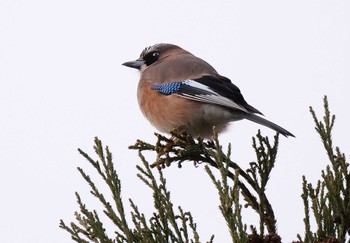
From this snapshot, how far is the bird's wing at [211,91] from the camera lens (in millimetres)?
5453

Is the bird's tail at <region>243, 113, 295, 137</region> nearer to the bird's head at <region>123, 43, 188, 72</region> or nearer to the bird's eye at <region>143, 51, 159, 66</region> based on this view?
the bird's head at <region>123, 43, 188, 72</region>

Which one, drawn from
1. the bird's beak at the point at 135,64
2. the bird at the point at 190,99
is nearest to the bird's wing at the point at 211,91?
the bird at the point at 190,99

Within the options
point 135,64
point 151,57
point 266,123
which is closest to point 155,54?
point 151,57

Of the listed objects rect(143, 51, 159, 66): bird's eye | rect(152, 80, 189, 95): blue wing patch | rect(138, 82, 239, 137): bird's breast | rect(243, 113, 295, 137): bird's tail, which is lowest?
rect(243, 113, 295, 137): bird's tail

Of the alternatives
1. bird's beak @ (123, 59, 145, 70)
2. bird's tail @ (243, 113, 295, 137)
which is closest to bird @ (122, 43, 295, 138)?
bird's tail @ (243, 113, 295, 137)

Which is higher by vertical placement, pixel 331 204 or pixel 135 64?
pixel 135 64

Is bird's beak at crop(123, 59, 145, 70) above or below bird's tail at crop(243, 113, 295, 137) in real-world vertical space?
above

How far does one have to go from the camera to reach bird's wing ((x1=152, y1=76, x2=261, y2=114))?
5.45m

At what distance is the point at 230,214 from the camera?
2777mm

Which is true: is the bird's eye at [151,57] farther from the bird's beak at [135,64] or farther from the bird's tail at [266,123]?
the bird's tail at [266,123]

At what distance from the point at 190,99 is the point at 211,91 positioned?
23 cm

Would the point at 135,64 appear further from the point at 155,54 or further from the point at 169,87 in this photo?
the point at 169,87

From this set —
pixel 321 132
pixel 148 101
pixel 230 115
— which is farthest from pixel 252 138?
pixel 148 101

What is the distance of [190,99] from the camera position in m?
5.73
